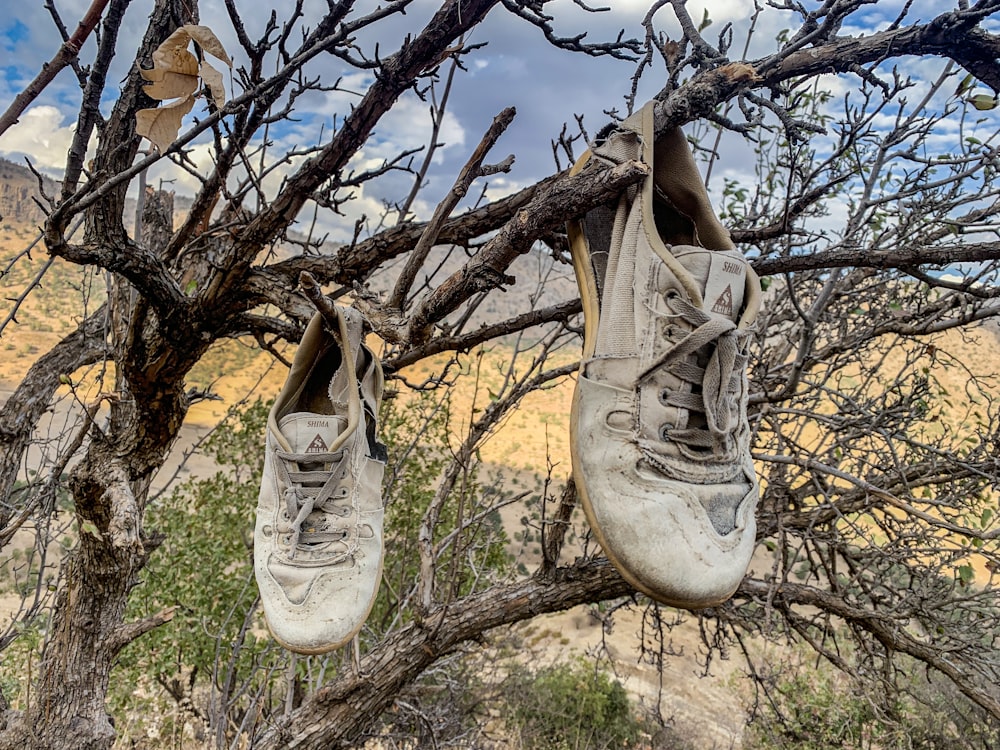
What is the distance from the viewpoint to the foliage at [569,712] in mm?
7574

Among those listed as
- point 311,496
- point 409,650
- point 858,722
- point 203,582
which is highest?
point 311,496

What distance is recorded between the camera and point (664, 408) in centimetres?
129

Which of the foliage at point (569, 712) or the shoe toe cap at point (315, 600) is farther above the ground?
the shoe toe cap at point (315, 600)

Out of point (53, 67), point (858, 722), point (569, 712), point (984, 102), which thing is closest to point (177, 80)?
point (53, 67)

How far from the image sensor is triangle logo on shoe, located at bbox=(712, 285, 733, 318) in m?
1.31

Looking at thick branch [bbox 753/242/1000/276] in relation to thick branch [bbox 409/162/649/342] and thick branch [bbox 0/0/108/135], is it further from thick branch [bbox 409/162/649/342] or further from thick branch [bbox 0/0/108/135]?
thick branch [bbox 0/0/108/135]

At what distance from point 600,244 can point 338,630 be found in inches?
40.8

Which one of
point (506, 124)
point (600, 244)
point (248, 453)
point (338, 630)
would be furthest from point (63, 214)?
point (248, 453)

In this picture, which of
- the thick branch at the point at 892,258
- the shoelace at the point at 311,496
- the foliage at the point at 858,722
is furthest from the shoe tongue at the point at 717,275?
the foliage at the point at 858,722

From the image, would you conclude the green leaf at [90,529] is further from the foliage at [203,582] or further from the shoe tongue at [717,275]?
the foliage at [203,582]

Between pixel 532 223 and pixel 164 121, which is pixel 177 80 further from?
pixel 532 223

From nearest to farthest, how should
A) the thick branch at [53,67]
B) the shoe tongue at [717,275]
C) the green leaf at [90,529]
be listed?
1. the thick branch at [53,67]
2. the shoe tongue at [717,275]
3. the green leaf at [90,529]

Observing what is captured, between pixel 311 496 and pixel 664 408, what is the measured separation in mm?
821

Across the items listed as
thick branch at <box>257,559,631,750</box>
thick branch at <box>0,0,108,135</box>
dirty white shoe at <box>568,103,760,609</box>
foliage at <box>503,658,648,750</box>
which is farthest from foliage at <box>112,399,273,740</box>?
thick branch at <box>0,0,108,135</box>
